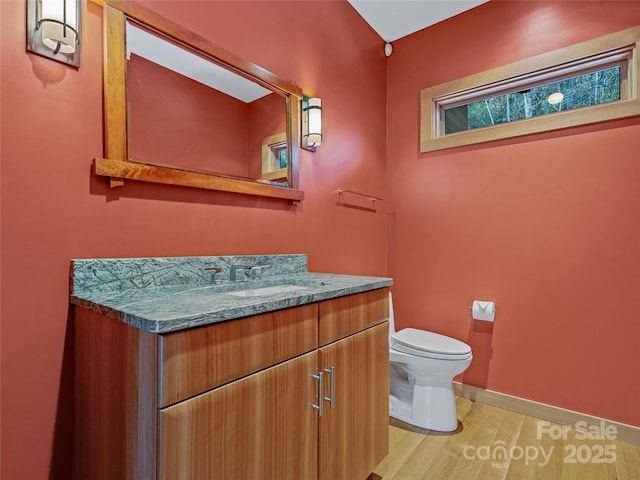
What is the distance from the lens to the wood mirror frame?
1128 millimetres

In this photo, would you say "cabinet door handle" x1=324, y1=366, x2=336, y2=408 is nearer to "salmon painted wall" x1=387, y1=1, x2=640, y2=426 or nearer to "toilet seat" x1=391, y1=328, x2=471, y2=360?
"toilet seat" x1=391, y1=328, x2=471, y2=360

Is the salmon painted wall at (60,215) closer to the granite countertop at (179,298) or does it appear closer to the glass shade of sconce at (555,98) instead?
the granite countertop at (179,298)

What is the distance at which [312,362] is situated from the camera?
110cm

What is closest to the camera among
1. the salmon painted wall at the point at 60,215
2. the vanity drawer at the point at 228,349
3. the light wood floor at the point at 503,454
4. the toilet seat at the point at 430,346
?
the vanity drawer at the point at 228,349

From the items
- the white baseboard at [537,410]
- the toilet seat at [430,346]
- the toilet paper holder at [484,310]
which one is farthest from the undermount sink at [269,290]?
the white baseboard at [537,410]

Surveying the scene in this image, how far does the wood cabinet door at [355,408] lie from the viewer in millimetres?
1165

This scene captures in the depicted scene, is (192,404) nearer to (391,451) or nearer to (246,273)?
(246,273)

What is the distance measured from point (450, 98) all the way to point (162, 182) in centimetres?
210

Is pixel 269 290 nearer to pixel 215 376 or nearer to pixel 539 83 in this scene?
pixel 215 376

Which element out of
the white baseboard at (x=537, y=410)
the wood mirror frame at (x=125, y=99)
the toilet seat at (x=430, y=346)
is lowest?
the white baseboard at (x=537, y=410)

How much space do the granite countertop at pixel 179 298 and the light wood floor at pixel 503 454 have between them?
904 mm

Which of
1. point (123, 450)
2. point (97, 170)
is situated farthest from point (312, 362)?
point (97, 170)

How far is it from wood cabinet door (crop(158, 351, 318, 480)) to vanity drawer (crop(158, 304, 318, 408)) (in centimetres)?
3

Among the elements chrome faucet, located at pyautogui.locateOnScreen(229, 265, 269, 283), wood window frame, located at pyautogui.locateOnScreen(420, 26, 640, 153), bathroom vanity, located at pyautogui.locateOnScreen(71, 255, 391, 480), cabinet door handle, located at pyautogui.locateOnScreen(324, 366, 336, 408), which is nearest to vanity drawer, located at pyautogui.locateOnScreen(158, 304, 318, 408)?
bathroom vanity, located at pyautogui.locateOnScreen(71, 255, 391, 480)
